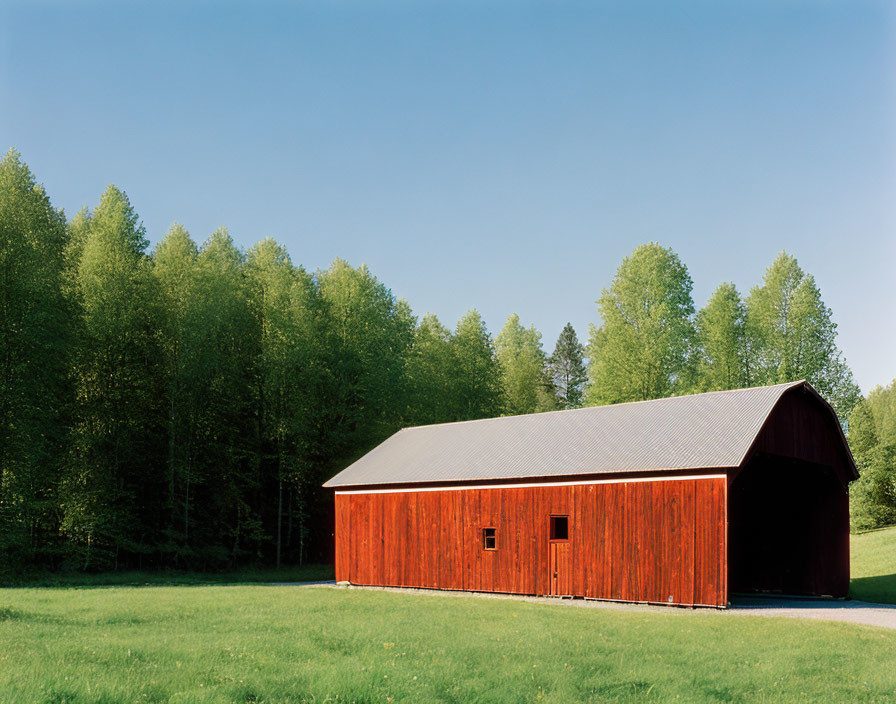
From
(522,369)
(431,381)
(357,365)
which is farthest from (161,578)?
(522,369)

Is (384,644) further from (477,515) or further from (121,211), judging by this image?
(121,211)

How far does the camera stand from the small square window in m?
24.6

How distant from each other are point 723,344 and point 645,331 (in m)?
5.54

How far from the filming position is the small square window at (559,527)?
80.8 feet

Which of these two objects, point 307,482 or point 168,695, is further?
point 307,482

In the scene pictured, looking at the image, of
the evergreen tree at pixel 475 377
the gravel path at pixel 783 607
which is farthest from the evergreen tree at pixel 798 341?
the gravel path at pixel 783 607

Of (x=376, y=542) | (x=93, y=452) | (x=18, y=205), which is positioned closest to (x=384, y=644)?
(x=376, y=542)

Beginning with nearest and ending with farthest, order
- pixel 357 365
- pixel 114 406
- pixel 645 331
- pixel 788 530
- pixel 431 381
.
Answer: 1. pixel 788 530
2. pixel 114 406
3. pixel 357 365
4. pixel 645 331
5. pixel 431 381

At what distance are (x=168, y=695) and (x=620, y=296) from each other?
39.9 metres

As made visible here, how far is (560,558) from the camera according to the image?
79.6 feet

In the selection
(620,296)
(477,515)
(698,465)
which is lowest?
(477,515)

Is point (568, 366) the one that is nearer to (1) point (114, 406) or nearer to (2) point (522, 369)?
(2) point (522, 369)

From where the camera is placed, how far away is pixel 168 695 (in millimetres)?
9594

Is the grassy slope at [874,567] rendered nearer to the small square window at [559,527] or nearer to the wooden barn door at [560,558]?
the wooden barn door at [560,558]
